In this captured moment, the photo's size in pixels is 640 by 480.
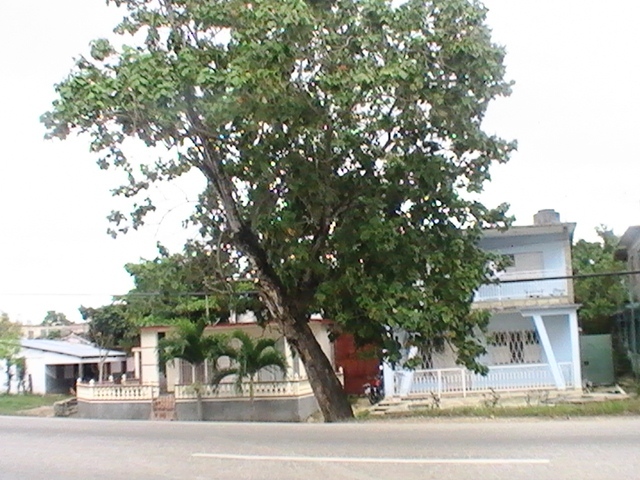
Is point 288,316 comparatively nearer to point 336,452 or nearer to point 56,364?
point 336,452

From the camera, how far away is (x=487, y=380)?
28062mm

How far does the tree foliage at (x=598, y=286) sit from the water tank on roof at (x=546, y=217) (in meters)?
4.45

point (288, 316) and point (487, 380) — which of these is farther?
point (487, 380)

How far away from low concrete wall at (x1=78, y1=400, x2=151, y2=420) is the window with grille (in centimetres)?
1252

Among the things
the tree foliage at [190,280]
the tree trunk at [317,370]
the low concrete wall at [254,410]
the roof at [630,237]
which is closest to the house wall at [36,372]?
the low concrete wall at [254,410]

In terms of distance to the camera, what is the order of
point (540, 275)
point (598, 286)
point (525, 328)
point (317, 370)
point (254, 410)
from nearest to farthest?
point (317, 370)
point (254, 410)
point (540, 275)
point (525, 328)
point (598, 286)

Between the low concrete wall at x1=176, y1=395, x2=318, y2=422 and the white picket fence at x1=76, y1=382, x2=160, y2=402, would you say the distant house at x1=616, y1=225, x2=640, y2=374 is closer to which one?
the low concrete wall at x1=176, y1=395, x2=318, y2=422

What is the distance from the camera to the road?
9047 millimetres

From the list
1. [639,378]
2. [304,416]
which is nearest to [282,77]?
[304,416]

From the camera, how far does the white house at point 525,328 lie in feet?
91.7

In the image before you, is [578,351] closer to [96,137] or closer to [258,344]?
[258,344]

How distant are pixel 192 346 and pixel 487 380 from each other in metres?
9.83

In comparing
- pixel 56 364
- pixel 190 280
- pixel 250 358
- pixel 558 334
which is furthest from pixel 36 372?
pixel 558 334

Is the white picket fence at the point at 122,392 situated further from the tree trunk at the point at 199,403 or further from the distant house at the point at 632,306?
the distant house at the point at 632,306
